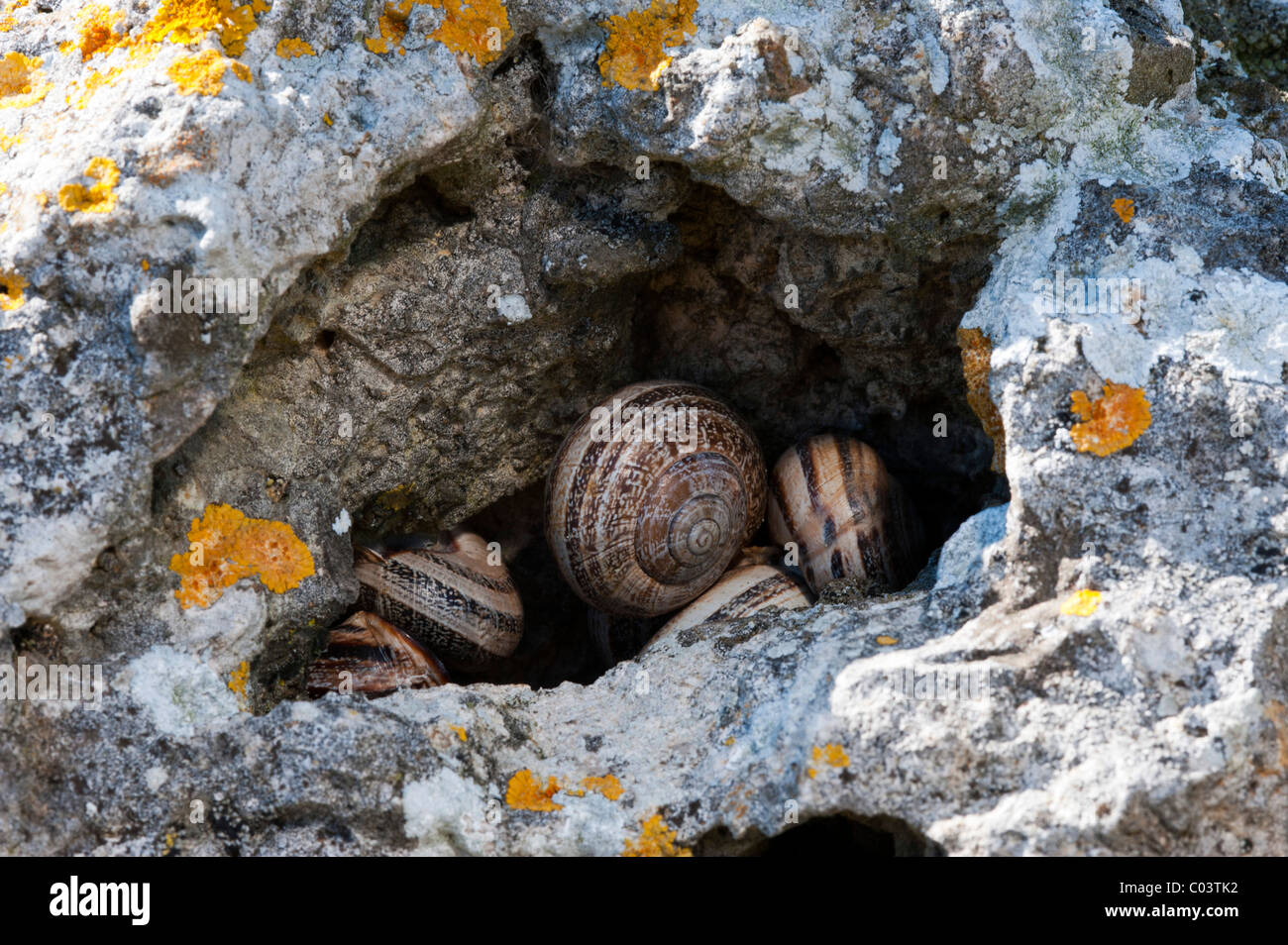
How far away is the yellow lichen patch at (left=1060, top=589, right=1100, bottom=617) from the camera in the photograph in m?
2.39

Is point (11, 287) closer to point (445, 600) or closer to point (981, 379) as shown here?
point (445, 600)

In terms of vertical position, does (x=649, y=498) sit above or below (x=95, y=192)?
below

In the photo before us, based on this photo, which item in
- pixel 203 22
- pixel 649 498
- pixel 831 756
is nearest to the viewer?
pixel 831 756

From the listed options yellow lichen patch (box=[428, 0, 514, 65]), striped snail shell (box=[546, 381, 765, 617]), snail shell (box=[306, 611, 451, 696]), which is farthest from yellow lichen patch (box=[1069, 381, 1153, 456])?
snail shell (box=[306, 611, 451, 696])

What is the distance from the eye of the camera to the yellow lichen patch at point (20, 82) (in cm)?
271

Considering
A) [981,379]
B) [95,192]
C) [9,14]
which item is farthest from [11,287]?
[981,379]

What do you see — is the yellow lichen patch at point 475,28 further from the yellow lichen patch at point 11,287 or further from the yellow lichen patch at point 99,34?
the yellow lichen patch at point 11,287

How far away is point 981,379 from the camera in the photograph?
279cm

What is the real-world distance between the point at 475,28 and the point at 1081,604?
2.01m

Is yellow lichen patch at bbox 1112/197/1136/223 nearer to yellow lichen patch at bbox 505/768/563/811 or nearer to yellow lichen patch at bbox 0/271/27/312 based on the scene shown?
yellow lichen patch at bbox 505/768/563/811

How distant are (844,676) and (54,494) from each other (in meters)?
1.76

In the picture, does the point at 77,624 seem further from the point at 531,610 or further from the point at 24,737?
the point at 531,610

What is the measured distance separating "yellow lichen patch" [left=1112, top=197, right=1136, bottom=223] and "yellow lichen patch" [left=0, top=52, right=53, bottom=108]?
105 inches

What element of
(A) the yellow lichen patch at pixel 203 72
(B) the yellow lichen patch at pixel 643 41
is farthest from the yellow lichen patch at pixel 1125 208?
(A) the yellow lichen patch at pixel 203 72
